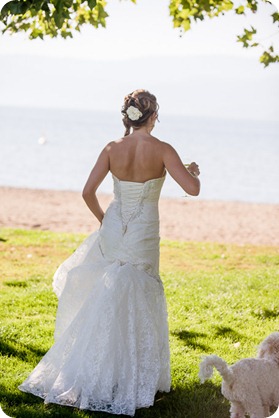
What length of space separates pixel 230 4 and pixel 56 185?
11.8 m

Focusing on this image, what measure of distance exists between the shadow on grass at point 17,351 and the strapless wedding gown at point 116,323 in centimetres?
57

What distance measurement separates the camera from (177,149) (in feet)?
114

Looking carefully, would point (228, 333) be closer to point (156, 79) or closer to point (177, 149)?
point (177, 149)

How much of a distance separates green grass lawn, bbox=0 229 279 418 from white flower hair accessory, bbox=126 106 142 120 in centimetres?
161

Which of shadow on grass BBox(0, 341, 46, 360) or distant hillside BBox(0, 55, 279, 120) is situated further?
distant hillside BBox(0, 55, 279, 120)

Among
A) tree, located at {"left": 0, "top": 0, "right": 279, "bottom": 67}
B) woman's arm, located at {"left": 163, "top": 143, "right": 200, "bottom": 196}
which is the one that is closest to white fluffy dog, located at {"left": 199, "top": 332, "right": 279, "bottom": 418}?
woman's arm, located at {"left": 163, "top": 143, "right": 200, "bottom": 196}

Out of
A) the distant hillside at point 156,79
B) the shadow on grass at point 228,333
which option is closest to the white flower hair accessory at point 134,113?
the shadow on grass at point 228,333

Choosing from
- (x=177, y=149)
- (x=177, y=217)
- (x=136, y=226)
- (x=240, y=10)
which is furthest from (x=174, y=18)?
(x=177, y=149)

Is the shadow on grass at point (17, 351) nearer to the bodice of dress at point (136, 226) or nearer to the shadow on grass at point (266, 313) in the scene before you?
the bodice of dress at point (136, 226)

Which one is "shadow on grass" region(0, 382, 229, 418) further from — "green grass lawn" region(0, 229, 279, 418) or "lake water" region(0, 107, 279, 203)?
"lake water" region(0, 107, 279, 203)

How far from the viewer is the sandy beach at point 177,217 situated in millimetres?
11267

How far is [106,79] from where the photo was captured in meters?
45.3

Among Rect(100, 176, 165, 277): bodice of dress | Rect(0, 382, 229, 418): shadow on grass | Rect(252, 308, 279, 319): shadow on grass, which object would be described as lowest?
Rect(0, 382, 229, 418): shadow on grass

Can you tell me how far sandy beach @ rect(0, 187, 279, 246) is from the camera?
11.3m
